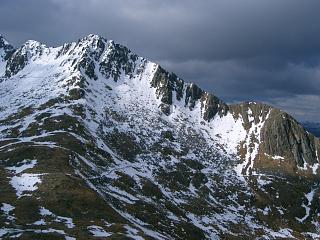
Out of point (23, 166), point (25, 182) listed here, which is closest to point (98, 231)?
point (25, 182)

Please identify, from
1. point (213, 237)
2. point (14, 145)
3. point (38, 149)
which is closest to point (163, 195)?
point (213, 237)

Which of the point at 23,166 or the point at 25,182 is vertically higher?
the point at 23,166

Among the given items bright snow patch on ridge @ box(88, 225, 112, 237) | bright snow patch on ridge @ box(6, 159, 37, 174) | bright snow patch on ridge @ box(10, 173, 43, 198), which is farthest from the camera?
bright snow patch on ridge @ box(6, 159, 37, 174)

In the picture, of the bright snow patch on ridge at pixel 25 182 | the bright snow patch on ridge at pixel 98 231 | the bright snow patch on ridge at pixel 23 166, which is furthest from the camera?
the bright snow patch on ridge at pixel 23 166

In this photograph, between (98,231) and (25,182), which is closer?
(98,231)

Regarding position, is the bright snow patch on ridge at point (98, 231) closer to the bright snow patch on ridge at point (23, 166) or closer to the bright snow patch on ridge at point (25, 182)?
the bright snow patch on ridge at point (25, 182)

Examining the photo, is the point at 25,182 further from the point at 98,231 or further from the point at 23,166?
the point at 98,231

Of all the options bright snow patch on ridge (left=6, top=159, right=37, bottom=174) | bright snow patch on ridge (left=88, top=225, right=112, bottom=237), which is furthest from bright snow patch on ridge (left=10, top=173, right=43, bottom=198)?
bright snow patch on ridge (left=88, top=225, right=112, bottom=237)

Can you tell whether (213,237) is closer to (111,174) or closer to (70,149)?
(111,174)

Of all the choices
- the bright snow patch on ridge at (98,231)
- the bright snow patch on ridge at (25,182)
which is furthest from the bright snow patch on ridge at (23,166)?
the bright snow patch on ridge at (98,231)

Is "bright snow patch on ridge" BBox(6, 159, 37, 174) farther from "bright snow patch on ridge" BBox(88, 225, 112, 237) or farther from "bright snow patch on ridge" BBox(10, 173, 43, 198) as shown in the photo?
"bright snow patch on ridge" BBox(88, 225, 112, 237)

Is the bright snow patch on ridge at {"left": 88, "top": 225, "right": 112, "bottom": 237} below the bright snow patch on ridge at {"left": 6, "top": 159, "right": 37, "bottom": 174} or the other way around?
below

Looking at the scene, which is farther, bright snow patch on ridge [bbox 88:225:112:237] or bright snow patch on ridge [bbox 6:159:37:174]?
bright snow patch on ridge [bbox 6:159:37:174]

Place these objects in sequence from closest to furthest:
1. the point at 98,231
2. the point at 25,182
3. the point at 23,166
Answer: the point at 98,231, the point at 25,182, the point at 23,166
